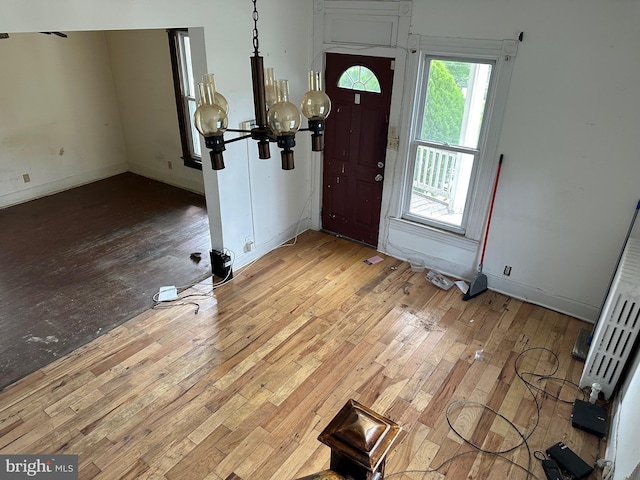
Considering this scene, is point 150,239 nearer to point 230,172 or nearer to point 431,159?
point 230,172

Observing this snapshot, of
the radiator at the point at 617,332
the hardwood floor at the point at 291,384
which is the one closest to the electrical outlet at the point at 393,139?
the hardwood floor at the point at 291,384

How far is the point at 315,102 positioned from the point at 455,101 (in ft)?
7.81

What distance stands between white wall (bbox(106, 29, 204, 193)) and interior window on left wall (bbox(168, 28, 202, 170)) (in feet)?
0.57

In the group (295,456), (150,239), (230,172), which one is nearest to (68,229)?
(150,239)

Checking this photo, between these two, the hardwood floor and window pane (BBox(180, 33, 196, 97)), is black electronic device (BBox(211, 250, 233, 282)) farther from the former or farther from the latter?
window pane (BBox(180, 33, 196, 97))

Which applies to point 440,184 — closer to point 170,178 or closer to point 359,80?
point 359,80

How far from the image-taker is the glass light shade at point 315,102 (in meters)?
2.40

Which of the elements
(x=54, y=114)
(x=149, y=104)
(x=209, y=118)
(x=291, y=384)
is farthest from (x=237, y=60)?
(x=54, y=114)

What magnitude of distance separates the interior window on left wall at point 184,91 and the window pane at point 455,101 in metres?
3.10

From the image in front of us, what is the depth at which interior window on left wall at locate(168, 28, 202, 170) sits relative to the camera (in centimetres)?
582

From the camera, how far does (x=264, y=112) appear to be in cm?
225

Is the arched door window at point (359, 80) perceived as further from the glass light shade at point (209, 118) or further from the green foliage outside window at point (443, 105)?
the glass light shade at point (209, 118)

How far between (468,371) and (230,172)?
9.38 feet

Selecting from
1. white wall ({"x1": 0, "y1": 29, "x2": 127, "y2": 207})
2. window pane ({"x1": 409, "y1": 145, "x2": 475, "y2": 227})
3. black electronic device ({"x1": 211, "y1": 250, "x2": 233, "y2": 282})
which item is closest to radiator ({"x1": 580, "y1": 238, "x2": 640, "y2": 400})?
window pane ({"x1": 409, "y1": 145, "x2": 475, "y2": 227})
